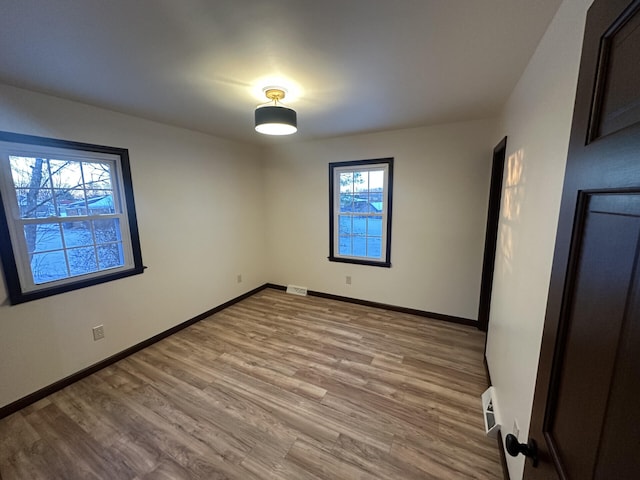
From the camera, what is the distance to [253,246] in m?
4.18

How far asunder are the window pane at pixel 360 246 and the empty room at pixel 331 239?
0.15 feet

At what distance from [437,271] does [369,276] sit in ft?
2.90

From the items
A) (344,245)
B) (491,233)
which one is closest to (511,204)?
(491,233)

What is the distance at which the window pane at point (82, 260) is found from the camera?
2.26 m

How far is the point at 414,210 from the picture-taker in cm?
323

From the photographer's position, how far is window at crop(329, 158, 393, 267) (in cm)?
340

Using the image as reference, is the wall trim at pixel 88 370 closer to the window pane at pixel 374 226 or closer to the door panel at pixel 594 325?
the window pane at pixel 374 226

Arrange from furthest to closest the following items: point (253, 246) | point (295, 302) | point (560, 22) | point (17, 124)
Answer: point (253, 246) < point (295, 302) < point (17, 124) < point (560, 22)

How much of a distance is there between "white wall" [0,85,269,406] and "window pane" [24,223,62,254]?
0.31m

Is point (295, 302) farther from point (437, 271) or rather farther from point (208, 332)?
point (437, 271)

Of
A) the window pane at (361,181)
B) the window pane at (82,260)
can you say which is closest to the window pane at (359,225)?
the window pane at (361,181)

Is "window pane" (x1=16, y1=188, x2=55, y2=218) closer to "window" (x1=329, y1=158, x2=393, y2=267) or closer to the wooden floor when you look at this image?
the wooden floor

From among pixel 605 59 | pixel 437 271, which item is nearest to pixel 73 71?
pixel 605 59

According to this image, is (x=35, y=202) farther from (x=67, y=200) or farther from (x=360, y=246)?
(x=360, y=246)
